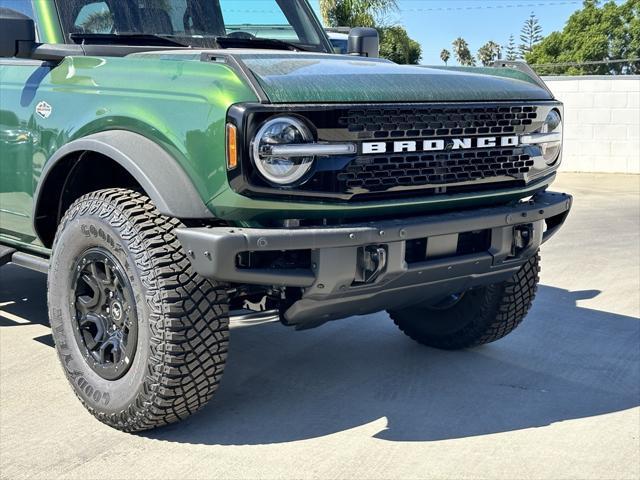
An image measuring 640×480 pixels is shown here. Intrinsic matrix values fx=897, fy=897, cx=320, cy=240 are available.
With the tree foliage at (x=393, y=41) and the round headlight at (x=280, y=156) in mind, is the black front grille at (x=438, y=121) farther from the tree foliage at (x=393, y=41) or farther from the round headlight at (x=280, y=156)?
the tree foliage at (x=393, y=41)

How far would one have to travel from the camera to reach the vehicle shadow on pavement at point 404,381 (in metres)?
3.72

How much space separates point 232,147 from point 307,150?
0.26 meters

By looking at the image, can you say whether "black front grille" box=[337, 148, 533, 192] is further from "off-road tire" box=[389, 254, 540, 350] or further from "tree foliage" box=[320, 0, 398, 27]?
"tree foliage" box=[320, 0, 398, 27]

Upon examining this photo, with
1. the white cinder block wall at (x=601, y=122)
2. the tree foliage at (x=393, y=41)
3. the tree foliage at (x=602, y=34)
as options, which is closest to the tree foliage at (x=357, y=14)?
the tree foliage at (x=393, y=41)

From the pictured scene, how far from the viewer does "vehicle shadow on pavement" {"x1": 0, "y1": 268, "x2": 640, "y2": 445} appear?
372 centimetres

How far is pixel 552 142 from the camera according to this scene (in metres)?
4.03

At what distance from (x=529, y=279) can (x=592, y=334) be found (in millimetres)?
879

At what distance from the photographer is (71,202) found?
408cm

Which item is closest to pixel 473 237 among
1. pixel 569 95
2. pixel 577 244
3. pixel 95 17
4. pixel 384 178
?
pixel 384 178

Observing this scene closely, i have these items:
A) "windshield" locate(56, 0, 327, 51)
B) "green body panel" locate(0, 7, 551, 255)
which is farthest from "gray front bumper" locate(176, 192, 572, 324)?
"windshield" locate(56, 0, 327, 51)

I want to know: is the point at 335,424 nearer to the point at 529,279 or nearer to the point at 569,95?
the point at 529,279

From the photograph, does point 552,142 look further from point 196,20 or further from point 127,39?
point 127,39

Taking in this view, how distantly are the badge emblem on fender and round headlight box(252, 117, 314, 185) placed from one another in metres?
1.29

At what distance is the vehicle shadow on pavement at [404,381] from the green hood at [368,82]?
4.41 ft
